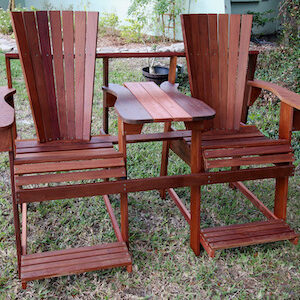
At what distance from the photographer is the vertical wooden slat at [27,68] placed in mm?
2004

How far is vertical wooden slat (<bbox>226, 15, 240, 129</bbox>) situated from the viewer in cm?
239

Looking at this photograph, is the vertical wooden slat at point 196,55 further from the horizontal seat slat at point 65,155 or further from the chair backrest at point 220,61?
the horizontal seat slat at point 65,155

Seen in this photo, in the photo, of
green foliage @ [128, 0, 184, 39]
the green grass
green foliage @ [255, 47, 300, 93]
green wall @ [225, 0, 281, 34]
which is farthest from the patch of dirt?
the green grass

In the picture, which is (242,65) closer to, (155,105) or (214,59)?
(214,59)

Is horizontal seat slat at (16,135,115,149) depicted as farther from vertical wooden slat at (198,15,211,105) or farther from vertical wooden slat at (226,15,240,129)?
vertical wooden slat at (226,15,240,129)

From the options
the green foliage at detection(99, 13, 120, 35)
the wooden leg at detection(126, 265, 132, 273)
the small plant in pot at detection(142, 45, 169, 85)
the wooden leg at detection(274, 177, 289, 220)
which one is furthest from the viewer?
the green foliage at detection(99, 13, 120, 35)

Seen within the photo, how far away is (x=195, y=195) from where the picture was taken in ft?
6.91

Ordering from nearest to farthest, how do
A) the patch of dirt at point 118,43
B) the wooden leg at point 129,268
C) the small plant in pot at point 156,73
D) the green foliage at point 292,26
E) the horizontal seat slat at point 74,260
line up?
the horizontal seat slat at point 74,260 → the wooden leg at point 129,268 → the green foliage at point 292,26 → the small plant in pot at point 156,73 → the patch of dirt at point 118,43

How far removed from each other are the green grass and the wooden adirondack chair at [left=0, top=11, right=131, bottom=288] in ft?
0.32

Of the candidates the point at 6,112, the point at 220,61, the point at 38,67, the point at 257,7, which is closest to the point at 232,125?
the point at 220,61

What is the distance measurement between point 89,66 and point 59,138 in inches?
17.6

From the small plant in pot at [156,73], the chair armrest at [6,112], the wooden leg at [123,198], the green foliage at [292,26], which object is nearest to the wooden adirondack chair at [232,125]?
the wooden leg at [123,198]

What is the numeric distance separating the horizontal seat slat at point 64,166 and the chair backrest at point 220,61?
753 mm

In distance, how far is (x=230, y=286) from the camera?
75.8 inches
